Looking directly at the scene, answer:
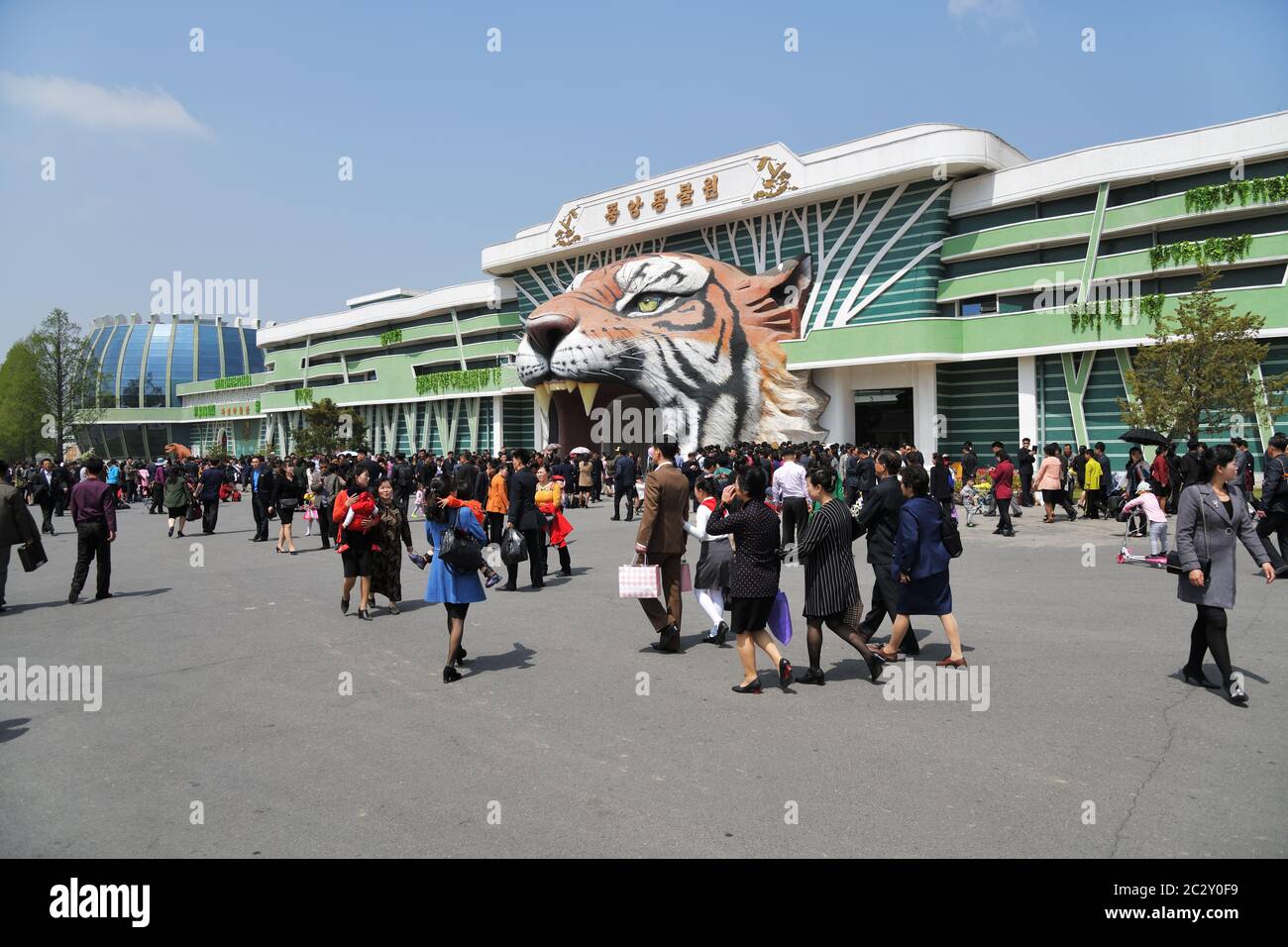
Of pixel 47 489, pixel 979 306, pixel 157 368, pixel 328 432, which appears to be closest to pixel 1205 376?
pixel 979 306

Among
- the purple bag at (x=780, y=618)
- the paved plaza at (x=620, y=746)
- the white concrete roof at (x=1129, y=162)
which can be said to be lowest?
the paved plaza at (x=620, y=746)

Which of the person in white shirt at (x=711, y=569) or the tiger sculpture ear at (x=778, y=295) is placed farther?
the tiger sculpture ear at (x=778, y=295)

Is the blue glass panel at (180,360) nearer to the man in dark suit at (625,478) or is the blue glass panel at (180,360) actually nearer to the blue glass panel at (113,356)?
the blue glass panel at (113,356)

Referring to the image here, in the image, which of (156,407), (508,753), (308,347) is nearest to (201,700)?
(508,753)

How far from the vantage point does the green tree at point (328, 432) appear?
42.9m

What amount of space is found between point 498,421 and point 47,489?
22686 millimetres

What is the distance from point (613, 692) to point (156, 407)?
323 ft

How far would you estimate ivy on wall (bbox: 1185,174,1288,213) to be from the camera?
70.0 ft

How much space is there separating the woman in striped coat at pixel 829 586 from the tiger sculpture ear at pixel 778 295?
23.2m

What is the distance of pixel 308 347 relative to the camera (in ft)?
186

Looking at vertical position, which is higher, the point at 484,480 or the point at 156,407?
the point at 156,407

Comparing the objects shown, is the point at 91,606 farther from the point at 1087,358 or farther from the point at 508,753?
the point at 1087,358

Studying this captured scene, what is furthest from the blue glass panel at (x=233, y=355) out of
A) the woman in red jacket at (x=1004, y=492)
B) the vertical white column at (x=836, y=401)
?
the woman in red jacket at (x=1004, y=492)
